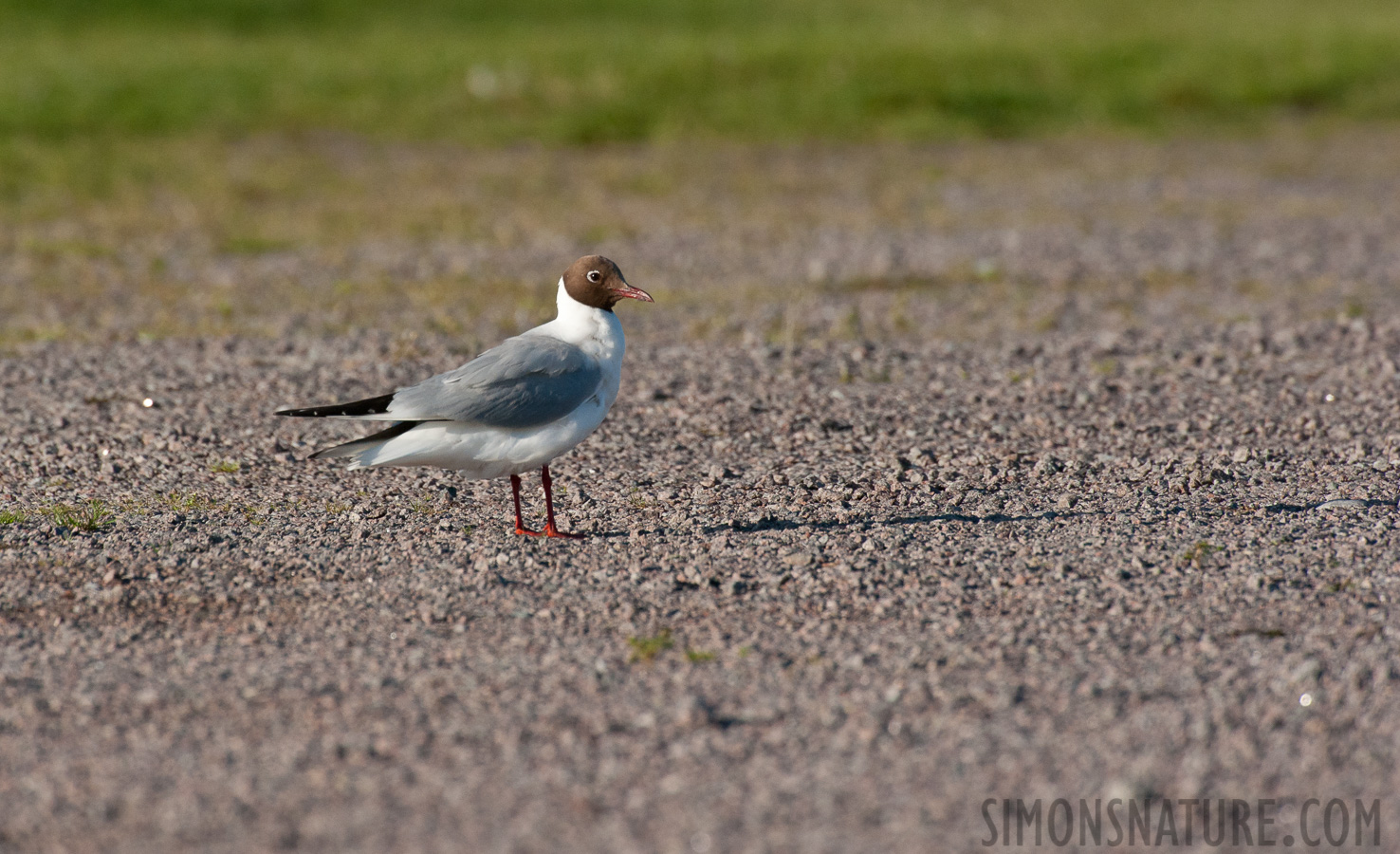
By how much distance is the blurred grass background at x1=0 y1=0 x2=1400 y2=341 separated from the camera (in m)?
13.2

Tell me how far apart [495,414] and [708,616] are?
1.09 meters

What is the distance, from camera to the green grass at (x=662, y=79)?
63.3ft

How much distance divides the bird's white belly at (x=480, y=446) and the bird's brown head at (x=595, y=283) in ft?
1.65

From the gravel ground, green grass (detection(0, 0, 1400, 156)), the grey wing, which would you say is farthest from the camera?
green grass (detection(0, 0, 1400, 156))

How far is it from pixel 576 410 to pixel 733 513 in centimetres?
77

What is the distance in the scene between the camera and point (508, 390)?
5438mm

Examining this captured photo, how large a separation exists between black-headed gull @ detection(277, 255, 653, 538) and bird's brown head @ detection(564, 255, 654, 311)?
25 centimetres

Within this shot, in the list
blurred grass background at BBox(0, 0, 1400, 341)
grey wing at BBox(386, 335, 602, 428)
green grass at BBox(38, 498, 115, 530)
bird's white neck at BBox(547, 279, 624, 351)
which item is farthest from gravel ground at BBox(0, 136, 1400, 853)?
blurred grass background at BBox(0, 0, 1400, 341)

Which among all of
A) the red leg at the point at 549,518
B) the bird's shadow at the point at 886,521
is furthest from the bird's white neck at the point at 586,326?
the bird's shadow at the point at 886,521

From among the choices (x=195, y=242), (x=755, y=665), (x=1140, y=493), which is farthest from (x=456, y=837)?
(x=195, y=242)

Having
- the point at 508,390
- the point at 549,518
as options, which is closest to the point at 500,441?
the point at 508,390

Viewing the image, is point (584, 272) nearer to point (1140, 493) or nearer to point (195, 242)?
point (1140, 493)

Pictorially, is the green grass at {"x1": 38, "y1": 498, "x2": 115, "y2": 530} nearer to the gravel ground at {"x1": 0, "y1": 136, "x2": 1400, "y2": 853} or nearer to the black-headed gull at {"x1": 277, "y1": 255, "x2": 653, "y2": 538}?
the gravel ground at {"x1": 0, "y1": 136, "x2": 1400, "y2": 853}

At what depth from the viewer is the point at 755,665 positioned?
176 inches
